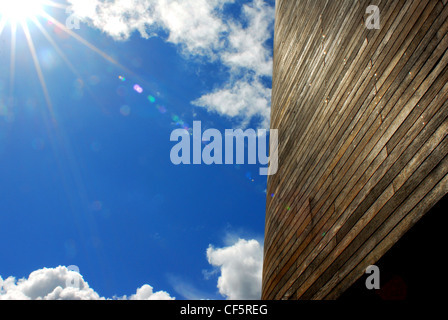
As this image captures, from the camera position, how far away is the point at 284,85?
20.2 ft

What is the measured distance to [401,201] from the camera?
80.7 inches

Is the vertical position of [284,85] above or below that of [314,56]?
above

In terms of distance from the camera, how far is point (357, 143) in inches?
112

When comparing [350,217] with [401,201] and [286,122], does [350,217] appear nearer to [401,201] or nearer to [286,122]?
[401,201]

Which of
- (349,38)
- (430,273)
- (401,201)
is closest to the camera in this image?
(401,201)

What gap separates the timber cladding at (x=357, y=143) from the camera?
6.50 feet

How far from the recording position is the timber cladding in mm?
1982

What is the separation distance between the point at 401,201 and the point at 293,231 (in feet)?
7.18

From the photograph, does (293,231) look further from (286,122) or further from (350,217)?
(286,122)

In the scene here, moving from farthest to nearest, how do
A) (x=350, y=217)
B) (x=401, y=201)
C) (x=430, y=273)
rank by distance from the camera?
(x=350, y=217) → (x=430, y=273) → (x=401, y=201)

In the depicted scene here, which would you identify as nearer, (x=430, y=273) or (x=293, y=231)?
(x=430, y=273)
